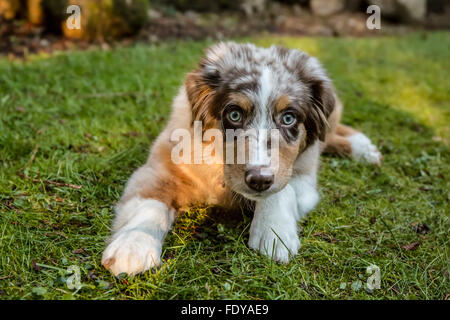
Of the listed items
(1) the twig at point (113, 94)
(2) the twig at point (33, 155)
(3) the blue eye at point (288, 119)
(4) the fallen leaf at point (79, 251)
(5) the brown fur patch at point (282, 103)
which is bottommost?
(4) the fallen leaf at point (79, 251)

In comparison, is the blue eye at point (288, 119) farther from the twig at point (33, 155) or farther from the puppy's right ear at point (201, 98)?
the twig at point (33, 155)

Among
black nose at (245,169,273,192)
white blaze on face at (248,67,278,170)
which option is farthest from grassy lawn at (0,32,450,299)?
white blaze on face at (248,67,278,170)

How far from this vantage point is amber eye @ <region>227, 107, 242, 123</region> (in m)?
2.61

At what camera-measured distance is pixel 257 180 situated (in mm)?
2326

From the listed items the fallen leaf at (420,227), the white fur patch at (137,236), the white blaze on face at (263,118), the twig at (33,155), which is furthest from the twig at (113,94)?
the fallen leaf at (420,227)

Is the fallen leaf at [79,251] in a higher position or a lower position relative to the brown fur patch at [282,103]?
lower

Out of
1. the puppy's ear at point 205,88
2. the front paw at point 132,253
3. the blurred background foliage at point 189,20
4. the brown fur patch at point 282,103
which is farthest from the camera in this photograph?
the blurred background foliage at point 189,20

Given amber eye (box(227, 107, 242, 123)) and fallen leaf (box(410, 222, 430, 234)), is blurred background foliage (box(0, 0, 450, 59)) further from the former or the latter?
fallen leaf (box(410, 222, 430, 234))

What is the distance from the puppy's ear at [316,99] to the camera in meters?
2.89

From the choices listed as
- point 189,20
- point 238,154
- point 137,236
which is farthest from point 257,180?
point 189,20

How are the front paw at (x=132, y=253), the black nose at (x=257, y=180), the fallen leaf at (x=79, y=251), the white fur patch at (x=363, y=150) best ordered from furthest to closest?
the white fur patch at (x=363, y=150), the fallen leaf at (x=79, y=251), the black nose at (x=257, y=180), the front paw at (x=132, y=253)
